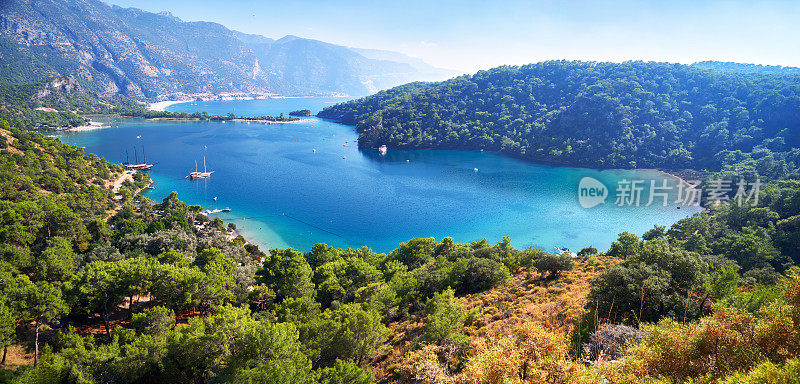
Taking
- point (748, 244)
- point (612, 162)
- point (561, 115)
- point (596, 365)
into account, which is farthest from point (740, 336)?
point (561, 115)

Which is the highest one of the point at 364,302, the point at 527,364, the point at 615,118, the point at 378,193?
the point at 615,118

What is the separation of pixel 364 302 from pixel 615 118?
134 meters

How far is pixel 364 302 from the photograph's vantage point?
27.3m

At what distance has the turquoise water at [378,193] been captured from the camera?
61.3 metres

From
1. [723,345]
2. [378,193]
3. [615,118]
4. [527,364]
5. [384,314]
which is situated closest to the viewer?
[723,345]

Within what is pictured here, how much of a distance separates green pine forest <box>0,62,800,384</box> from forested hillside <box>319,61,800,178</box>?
3634 centimetres

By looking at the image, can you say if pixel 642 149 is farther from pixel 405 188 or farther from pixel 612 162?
pixel 405 188

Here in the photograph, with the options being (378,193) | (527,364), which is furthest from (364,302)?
(378,193)

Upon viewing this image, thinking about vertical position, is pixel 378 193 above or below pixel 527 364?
below

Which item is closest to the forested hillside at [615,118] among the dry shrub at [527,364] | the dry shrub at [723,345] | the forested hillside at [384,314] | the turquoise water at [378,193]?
the turquoise water at [378,193]

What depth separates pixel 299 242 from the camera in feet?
186

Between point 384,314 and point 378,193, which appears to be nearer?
point 384,314

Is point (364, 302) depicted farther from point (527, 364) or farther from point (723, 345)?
point (723, 345)

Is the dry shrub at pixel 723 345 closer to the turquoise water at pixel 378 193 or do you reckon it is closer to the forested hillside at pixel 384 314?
the forested hillside at pixel 384 314
